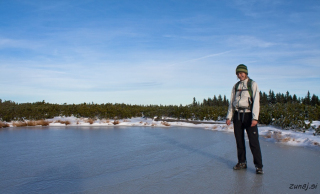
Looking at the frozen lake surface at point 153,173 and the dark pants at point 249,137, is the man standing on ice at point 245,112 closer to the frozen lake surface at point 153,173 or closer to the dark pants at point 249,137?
the dark pants at point 249,137

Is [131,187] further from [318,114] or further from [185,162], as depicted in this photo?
[318,114]

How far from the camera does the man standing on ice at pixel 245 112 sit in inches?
174

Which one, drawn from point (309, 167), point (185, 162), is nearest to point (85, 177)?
point (185, 162)

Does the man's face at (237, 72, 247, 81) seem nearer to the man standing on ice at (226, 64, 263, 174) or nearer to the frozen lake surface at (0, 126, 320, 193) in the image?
the man standing on ice at (226, 64, 263, 174)

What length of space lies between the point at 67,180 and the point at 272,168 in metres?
3.65

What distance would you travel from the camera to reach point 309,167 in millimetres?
4824

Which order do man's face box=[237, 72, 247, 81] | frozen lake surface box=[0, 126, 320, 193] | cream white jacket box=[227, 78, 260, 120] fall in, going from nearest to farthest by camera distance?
frozen lake surface box=[0, 126, 320, 193] → cream white jacket box=[227, 78, 260, 120] → man's face box=[237, 72, 247, 81]

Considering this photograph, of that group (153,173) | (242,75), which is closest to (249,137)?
(242,75)

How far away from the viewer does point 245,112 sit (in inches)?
182

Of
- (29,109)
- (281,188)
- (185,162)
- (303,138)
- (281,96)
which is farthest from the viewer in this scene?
(281,96)

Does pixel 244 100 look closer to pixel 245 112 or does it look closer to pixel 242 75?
pixel 245 112

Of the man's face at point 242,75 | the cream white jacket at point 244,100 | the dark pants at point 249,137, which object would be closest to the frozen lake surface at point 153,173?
the dark pants at point 249,137

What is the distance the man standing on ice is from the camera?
442 centimetres

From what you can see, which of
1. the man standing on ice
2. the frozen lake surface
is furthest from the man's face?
the frozen lake surface
